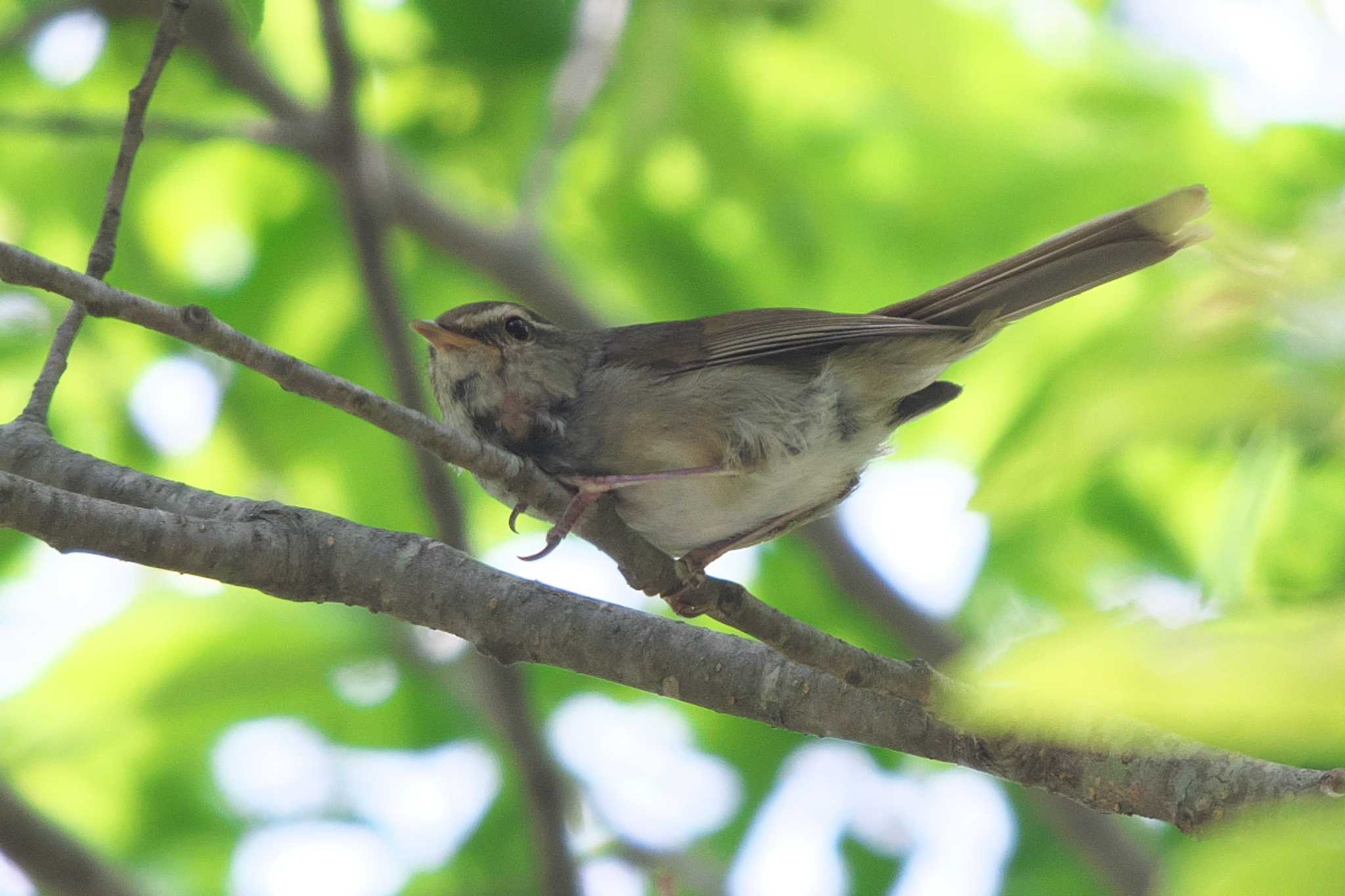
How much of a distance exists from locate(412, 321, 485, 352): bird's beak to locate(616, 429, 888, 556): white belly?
3.03ft

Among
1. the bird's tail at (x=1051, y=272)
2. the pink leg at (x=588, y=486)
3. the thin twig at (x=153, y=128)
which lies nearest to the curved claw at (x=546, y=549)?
the pink leg at (x=588, y=486)

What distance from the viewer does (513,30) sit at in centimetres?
569

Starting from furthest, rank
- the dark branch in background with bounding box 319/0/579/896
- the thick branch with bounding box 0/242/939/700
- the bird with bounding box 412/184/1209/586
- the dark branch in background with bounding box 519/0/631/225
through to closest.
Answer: the dark branch in background with bounding box 519/0/631/225 < the dark branch in background with bounding box 319/0/579/896 < the bird with bounding box 412/184/1209/586 < the thick branch with bounding box 0/242/939/700

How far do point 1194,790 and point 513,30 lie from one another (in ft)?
13.8

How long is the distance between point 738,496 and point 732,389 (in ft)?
1.40

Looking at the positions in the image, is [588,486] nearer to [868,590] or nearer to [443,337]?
[443,337]

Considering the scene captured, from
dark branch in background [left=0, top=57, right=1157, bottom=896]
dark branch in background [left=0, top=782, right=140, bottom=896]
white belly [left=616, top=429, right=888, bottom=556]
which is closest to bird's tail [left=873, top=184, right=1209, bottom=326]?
white belly [left=616, top=429, right=888, bottom=556]

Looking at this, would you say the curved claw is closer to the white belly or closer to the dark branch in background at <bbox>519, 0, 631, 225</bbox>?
the white belly

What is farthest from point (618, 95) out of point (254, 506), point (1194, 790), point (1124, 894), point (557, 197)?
point (1124, 894)

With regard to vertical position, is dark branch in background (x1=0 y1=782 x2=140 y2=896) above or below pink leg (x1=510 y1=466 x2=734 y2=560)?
below

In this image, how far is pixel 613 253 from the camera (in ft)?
22.6

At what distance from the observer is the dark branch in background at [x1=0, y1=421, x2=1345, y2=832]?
304cm

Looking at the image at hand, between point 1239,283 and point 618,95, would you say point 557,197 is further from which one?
point 1239,283

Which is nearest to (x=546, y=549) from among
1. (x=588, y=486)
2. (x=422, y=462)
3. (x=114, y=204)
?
(x=588, y=486)
